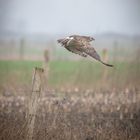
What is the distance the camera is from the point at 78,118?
6016 mm

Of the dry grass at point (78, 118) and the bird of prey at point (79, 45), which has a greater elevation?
the bird of prey at point (79, 45)

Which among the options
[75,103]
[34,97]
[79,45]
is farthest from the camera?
[75,103]

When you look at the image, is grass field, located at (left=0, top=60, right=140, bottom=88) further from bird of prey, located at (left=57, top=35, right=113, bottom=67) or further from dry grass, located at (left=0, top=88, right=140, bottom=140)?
bird of prey, located at (left=57, top=35, right=113, bottom=67)

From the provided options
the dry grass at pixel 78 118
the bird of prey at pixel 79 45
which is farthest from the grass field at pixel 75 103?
the bird of prey at pixel 79 45

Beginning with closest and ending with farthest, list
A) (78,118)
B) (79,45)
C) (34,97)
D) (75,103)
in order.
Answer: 1. (34,97)
2. (79,45)
3. (78,118)
4. (75,103)

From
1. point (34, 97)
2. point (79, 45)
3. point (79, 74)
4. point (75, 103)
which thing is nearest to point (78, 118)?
point (75, 103)

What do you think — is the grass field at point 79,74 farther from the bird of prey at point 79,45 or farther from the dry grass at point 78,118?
the bird of prey at point 79,45

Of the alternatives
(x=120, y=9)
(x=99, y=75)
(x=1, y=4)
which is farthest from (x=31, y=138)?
(x=120, y=9)

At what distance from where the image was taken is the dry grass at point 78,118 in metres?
4.53

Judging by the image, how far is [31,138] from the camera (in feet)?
14.4

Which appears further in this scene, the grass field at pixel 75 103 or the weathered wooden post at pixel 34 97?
the grass field at pixel 75 103

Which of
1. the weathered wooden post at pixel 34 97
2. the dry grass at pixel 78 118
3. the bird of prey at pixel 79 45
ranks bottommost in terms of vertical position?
the dry grass at pixel 78 118

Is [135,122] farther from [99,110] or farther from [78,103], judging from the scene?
[78,103]

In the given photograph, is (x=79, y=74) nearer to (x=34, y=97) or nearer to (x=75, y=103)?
(x=75, y=103)
